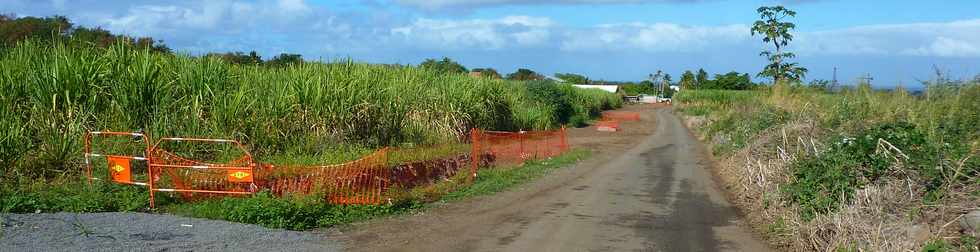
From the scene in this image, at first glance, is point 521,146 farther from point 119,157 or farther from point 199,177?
point 119,157

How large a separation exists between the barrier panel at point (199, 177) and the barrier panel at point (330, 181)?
420 millimetres

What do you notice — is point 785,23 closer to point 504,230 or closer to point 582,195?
point 582,195

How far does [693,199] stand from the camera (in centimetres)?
1397

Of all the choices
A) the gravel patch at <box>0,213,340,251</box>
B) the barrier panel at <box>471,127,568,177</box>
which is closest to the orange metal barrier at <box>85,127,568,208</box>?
the gravel patch at <box>0,213,340,251</box>

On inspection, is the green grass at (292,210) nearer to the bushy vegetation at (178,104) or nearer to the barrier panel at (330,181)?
the barrier panel at (330,181)

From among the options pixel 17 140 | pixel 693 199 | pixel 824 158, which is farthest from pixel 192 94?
pixel 824 158

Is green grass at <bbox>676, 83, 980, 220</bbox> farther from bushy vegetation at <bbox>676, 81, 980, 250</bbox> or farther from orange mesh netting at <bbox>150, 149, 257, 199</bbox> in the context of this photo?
orange mesh netting at <bbox>150, 149, 257, 199</bbox>

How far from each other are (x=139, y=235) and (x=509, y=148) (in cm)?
1290

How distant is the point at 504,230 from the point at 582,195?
4274 millimetres

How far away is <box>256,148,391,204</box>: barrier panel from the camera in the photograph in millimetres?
10914

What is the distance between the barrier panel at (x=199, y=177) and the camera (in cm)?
1037

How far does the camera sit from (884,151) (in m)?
8.88

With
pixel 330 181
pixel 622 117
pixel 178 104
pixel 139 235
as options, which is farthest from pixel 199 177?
pixel 622 117

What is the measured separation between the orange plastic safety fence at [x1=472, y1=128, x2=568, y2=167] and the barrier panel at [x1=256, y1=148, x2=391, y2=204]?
478cm
